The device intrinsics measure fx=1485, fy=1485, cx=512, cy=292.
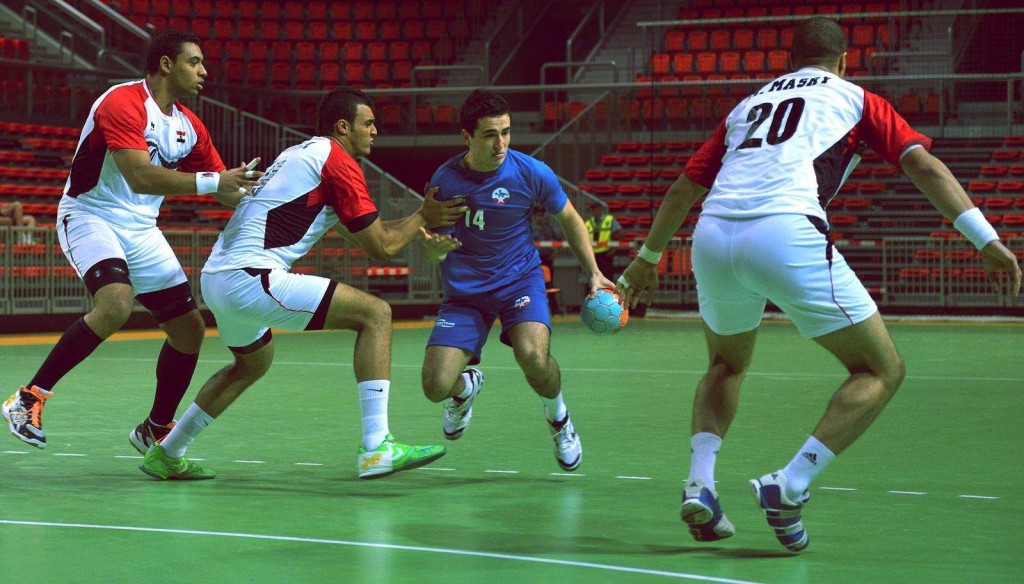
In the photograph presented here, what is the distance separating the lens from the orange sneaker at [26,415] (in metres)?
7.11

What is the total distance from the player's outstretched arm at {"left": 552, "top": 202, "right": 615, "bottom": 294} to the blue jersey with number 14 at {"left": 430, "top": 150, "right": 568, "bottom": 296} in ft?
0.21

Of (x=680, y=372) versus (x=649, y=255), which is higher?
(x=649, y=255)

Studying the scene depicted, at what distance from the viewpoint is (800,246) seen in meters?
5.08

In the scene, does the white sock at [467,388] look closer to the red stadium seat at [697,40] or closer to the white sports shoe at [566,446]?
the white sports shoe at [566,446]

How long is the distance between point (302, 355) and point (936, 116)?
15817 millimetres

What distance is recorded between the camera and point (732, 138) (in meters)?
5.44

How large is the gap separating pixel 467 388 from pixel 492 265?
2.12 ft

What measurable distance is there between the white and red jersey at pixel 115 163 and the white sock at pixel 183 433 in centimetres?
118

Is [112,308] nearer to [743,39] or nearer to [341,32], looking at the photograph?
[743,39]

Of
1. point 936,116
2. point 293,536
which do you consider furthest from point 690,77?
point 293,536

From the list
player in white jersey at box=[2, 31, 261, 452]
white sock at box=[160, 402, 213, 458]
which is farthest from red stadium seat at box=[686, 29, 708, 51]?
white sock at box=[160, 402, 213, 458]

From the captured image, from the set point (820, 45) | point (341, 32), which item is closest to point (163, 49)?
point (820, 45)

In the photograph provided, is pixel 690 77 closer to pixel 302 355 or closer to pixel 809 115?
pixel 302 355

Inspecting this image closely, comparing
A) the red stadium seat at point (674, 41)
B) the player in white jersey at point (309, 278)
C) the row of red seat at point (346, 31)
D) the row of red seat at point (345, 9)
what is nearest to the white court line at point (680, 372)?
the player in white jersey at point (309, 278)
